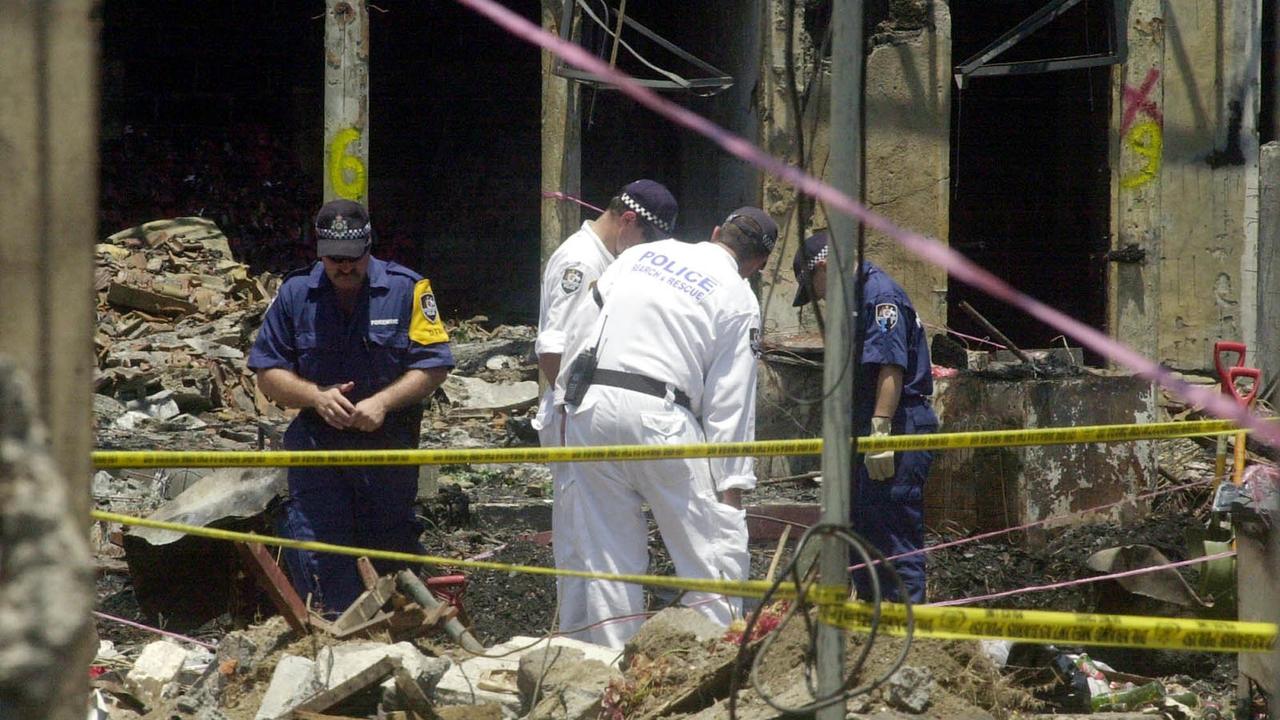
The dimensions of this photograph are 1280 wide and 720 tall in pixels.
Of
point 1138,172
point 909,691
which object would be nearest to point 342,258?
point 909,691

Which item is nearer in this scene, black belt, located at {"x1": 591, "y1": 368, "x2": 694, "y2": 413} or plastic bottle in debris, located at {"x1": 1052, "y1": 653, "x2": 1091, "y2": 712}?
plastic bottle in debris, located at {"x1": 1052, "y1": 653, "x2": 1091, "y2": 712}

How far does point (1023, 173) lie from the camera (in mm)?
13320

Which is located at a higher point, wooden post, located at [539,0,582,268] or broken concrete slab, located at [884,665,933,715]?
wooden post, located at [539,0,582,268]

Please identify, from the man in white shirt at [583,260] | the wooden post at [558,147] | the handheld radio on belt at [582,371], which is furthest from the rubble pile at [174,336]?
the handheld radio on belt at [582,371]

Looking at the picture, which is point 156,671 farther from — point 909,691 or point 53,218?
point 53,218

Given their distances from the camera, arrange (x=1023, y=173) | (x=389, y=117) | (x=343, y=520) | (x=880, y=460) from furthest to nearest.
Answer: (x=389, y=117)
(x=1023, y=173)
(x=880, y=460)
(x=343, y=520)

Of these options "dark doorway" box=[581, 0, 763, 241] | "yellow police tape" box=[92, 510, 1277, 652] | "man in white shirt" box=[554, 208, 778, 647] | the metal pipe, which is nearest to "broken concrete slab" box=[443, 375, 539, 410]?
"dark doorway" box=[581, 0, 763, 241]

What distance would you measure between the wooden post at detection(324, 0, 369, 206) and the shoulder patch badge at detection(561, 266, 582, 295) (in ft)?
12.1

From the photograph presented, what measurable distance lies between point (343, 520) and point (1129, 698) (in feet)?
8.94

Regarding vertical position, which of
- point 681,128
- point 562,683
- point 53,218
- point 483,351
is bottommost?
point 562,683

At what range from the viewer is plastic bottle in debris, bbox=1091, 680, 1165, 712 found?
4.21 metres

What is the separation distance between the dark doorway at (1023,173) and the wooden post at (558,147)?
4586 millimetres

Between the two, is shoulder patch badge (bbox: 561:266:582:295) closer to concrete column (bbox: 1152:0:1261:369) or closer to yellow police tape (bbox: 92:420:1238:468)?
yellow police tape (bbox: 92:420:1238:468)

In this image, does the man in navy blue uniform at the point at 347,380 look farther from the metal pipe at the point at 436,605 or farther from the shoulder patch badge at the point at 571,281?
the metal pipe at the point at 436,605
